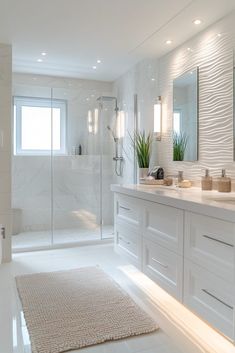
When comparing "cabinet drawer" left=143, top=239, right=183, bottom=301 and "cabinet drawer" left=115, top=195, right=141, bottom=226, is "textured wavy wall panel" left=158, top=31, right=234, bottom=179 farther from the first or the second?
"cabinet drawer" left=143, top=239, right=183, bottom=301

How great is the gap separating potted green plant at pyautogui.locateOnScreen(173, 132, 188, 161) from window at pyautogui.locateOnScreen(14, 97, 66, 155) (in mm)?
1911

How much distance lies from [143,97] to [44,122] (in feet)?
5.05

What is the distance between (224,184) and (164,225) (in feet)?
2.09

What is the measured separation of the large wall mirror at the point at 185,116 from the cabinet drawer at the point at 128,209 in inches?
29.6

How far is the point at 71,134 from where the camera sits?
175 inches

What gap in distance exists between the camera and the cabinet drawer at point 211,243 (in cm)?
145

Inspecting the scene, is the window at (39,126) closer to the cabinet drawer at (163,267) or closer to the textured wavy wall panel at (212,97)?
the textured wavy wall panel at (212,97)

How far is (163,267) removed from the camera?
2027 mm

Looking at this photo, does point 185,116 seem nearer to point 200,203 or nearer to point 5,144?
point 200,203

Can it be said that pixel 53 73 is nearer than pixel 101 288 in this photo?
No

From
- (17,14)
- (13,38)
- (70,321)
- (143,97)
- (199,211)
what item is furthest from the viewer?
(143,97)

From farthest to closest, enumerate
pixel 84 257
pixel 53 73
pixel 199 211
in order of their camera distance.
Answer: pixel 53 73 → pixel 84 257 → pixel 199 211

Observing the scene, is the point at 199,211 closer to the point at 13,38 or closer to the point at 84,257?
the point at 84,257

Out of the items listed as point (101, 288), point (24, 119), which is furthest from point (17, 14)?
point (101, 288)
